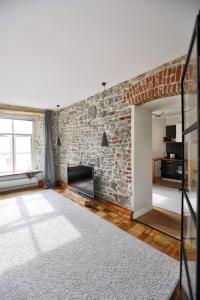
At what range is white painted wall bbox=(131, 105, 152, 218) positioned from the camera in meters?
2.81

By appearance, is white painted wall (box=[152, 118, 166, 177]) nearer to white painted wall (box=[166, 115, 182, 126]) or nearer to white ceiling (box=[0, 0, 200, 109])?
white painted wall (box=[166, 115, 182, 126])

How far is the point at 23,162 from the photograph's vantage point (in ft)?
17.2

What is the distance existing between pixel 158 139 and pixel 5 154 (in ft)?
18.2

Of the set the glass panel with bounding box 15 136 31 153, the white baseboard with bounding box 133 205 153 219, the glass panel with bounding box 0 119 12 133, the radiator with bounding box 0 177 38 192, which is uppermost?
the glass panel with bounding box 0 119 12 133

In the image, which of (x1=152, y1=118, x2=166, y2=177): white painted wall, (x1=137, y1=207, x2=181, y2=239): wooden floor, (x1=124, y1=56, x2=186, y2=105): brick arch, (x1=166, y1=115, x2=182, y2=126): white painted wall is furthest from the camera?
(x1=152, y1=118, x2=166, y2=177): white painted wall

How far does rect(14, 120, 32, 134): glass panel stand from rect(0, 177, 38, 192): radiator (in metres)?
1.57

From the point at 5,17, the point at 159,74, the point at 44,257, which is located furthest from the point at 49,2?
the point at 44,257

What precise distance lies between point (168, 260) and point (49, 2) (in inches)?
113

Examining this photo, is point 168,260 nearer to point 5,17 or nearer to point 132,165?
point 132,165

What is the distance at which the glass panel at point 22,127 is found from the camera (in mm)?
5012

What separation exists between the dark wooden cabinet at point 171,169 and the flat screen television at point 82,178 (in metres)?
3.55

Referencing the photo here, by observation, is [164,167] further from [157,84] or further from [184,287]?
[184,287]

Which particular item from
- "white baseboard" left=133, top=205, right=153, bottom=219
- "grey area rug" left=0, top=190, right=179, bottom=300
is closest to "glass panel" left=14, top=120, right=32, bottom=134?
"grey area rug" left=0, top=190, right=179, bottom=300

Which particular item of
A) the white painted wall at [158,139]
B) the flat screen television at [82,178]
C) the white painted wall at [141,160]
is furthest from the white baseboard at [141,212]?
the white painted wall at [158,139]
